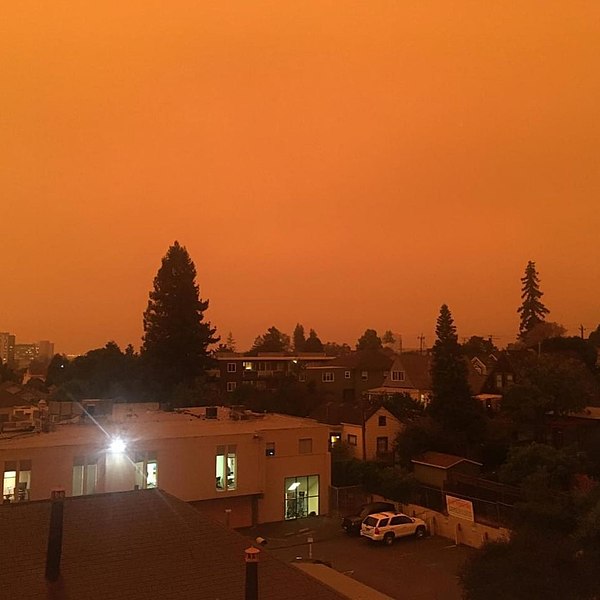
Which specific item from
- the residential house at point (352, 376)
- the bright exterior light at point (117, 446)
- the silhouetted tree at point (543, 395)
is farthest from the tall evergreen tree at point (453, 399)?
Answer: the residential house at point (352, 376)

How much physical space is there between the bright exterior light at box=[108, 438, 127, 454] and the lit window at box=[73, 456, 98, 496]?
576 mm

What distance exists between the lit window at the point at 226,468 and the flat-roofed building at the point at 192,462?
0.12 feet

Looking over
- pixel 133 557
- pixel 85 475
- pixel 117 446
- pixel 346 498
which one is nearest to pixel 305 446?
pixel 346 498

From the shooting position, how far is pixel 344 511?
78.0 feet

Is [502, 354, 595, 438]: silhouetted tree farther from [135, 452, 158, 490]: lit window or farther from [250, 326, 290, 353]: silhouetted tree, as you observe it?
[250, 326, 290, 353]: silhouetted tree

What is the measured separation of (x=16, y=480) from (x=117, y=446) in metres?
3.23

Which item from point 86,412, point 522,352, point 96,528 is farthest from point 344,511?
point 522,352

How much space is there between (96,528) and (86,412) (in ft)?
59.9

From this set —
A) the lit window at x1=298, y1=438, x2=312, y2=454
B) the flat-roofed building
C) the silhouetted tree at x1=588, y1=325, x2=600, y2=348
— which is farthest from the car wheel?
the silhouetted tree at x1=588, y1=325, x2=600, y2=348

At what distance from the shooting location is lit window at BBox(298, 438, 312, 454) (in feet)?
77.7

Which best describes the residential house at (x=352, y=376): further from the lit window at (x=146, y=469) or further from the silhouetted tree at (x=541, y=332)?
the lit window at (x=146, y=469)

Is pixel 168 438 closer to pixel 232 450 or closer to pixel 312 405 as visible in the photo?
pixel 232 450

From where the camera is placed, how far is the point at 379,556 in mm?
18625

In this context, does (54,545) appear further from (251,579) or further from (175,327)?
(175,327)
